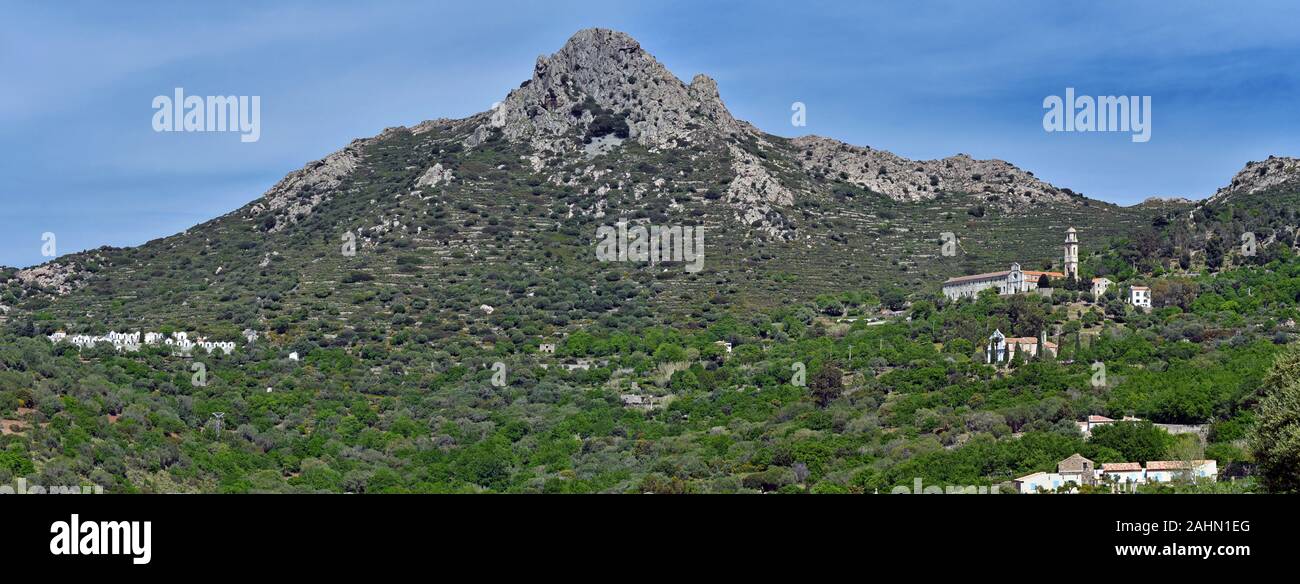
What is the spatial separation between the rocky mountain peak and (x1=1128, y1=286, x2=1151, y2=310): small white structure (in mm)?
44898

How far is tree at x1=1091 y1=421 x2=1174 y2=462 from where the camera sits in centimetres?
5478

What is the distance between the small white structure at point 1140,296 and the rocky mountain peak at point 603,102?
44.9 metres

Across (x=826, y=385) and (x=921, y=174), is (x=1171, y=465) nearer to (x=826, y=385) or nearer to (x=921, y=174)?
(x=826, y=385)

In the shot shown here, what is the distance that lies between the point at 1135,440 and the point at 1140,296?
33590 mm

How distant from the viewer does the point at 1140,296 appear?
8675 cm

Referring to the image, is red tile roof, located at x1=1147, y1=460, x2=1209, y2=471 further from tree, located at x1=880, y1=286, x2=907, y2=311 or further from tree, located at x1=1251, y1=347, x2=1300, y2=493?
tree, located at x1=880, y1=286, x2=907, y2=311

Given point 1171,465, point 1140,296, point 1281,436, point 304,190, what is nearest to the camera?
point 1281,436

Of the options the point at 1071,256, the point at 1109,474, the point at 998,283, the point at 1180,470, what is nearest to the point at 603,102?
the point at 998,283

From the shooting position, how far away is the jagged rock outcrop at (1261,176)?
107750 mm

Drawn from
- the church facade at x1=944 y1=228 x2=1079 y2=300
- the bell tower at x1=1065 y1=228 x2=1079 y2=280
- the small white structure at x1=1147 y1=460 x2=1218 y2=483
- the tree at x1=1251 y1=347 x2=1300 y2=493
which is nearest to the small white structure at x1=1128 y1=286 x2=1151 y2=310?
the church facade at x1=944 y1=228 x2=1079 y2=300

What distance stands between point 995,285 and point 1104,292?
7.40 m

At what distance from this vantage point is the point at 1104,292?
89.1m

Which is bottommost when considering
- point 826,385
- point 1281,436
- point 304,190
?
point 826,385
